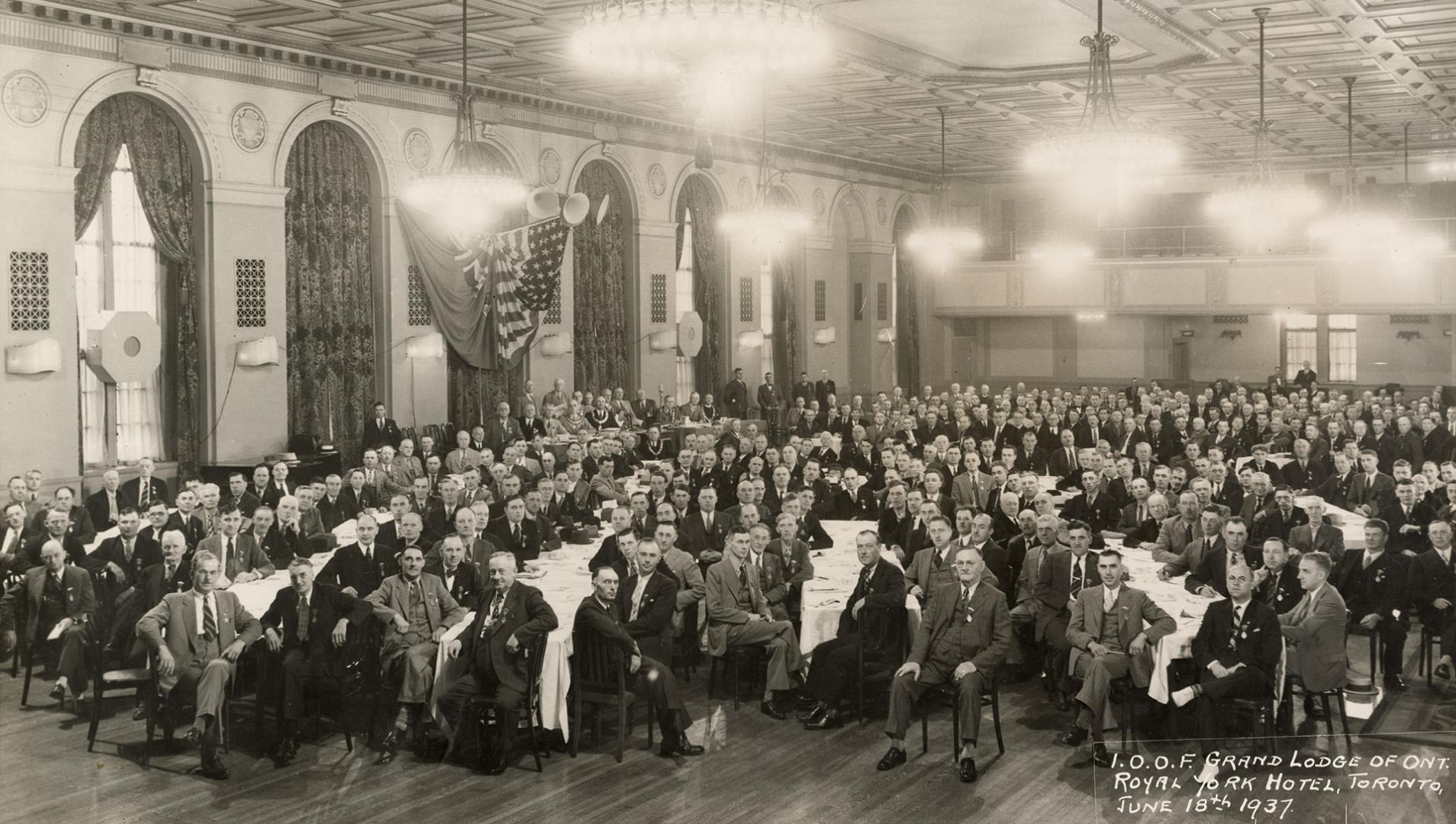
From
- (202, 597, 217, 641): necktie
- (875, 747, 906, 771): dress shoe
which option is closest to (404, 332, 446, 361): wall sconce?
(202, 597, 217, 641): necktie

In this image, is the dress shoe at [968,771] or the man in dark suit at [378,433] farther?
the man in dark suit at [378,433]

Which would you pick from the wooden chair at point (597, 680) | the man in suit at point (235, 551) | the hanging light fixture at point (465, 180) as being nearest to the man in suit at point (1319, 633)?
the wooden chair at point (597, 680)

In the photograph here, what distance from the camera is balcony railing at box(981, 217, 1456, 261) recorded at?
2586cm

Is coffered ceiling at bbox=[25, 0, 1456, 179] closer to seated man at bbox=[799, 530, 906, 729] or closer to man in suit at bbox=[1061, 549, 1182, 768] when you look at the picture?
seated man at bbox=[799, 530, 906, 729]

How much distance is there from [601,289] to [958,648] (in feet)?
43.4

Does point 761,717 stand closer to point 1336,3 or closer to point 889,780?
point 889,780

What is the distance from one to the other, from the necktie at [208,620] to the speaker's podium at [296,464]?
22.3 ft

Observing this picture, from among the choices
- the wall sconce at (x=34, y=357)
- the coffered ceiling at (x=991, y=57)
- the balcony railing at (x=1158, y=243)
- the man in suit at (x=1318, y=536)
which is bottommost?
the man in suit at (x=1318, y=536)

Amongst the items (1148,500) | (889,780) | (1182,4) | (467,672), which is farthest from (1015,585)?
(1182,4)

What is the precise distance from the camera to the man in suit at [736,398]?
2220 cm

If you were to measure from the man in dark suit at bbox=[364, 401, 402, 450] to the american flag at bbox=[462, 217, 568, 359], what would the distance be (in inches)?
92.6

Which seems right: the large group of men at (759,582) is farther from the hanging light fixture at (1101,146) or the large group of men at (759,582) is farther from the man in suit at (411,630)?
the hanging light fixture at (1101,146)

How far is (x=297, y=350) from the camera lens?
1533 cm

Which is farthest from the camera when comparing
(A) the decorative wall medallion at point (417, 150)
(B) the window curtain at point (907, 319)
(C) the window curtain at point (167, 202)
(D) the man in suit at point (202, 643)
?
(B) the window curtain at point (907, 319)
